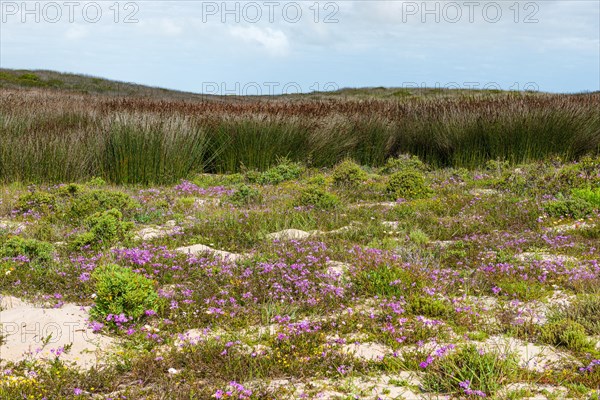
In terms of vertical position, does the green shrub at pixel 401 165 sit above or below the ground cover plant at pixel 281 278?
above

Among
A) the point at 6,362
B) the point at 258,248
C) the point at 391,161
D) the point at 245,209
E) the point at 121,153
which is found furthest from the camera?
the point at 391,161

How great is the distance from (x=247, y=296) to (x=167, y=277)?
37.1 inches

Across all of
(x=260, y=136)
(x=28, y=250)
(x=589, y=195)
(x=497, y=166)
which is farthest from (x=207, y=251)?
(x=497, y=166)

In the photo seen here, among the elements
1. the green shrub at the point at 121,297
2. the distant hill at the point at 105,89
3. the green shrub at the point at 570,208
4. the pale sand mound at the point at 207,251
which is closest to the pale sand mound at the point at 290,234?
the pale sand mound at the point at 207,251

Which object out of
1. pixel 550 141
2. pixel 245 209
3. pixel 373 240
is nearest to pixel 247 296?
pixel 373 240

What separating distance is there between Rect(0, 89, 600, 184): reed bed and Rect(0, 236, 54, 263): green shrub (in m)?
4.80

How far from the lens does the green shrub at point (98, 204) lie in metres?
7.57

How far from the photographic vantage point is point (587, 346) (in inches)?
150

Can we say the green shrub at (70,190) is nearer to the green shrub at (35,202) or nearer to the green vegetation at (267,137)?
the green shrub at (35,202)

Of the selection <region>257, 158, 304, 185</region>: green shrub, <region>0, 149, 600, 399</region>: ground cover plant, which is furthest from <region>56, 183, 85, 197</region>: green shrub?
<region>257, 158, 304, 185</region>: green shrub

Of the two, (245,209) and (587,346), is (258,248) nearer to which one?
(245,209)

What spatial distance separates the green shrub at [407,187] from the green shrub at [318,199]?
133 cm

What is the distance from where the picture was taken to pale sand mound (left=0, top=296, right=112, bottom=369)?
12.6 ft

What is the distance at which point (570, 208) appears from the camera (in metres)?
7.41
